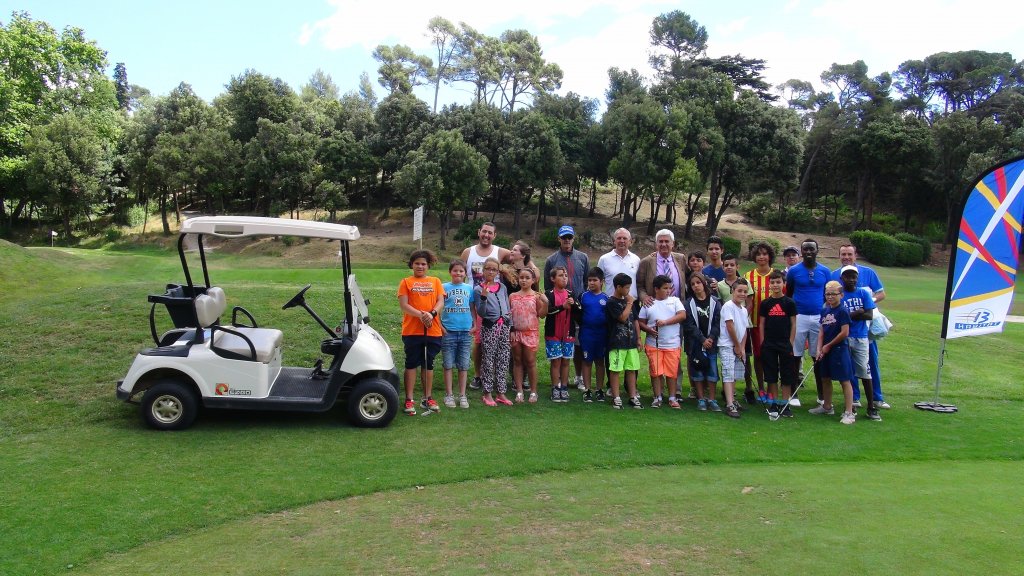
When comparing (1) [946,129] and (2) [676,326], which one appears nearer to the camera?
(2) [676,326]

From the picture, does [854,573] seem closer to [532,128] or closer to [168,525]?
[168,525]

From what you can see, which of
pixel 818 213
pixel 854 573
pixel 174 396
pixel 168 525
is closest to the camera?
pixel 854 573

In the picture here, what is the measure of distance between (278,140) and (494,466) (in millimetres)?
34616

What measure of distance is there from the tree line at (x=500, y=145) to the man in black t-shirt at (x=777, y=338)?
26.5 meters

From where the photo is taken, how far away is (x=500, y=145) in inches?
1495

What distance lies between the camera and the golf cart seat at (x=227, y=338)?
629cm

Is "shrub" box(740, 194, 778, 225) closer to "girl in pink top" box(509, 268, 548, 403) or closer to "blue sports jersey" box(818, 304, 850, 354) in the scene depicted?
"blue sports jersey" box(818, 304, 850, 354)

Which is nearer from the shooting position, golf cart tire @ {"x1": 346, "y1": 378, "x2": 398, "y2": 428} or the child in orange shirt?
golf cart tire @ {"x1": 346, "y1": 378, "x2": 398, "y2": 428}

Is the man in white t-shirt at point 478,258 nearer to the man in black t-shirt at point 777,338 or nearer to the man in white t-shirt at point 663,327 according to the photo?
the man in white t-shirt at point 663,327

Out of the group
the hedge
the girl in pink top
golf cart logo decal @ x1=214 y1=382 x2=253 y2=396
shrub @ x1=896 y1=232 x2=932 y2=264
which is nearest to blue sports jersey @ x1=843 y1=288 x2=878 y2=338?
the girl in pink top

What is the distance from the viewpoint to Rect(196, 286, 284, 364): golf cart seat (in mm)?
6293

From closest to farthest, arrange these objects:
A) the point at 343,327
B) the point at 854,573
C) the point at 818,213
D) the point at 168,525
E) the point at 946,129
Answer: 1. the point at 854,573
2. the point at 168,525
3. the point at 343,327
4. the point at 946,129
5. the point at 818,213

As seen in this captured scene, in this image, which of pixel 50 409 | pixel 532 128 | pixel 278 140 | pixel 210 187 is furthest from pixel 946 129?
pixel 50 409

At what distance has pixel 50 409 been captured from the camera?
23.1 ft
